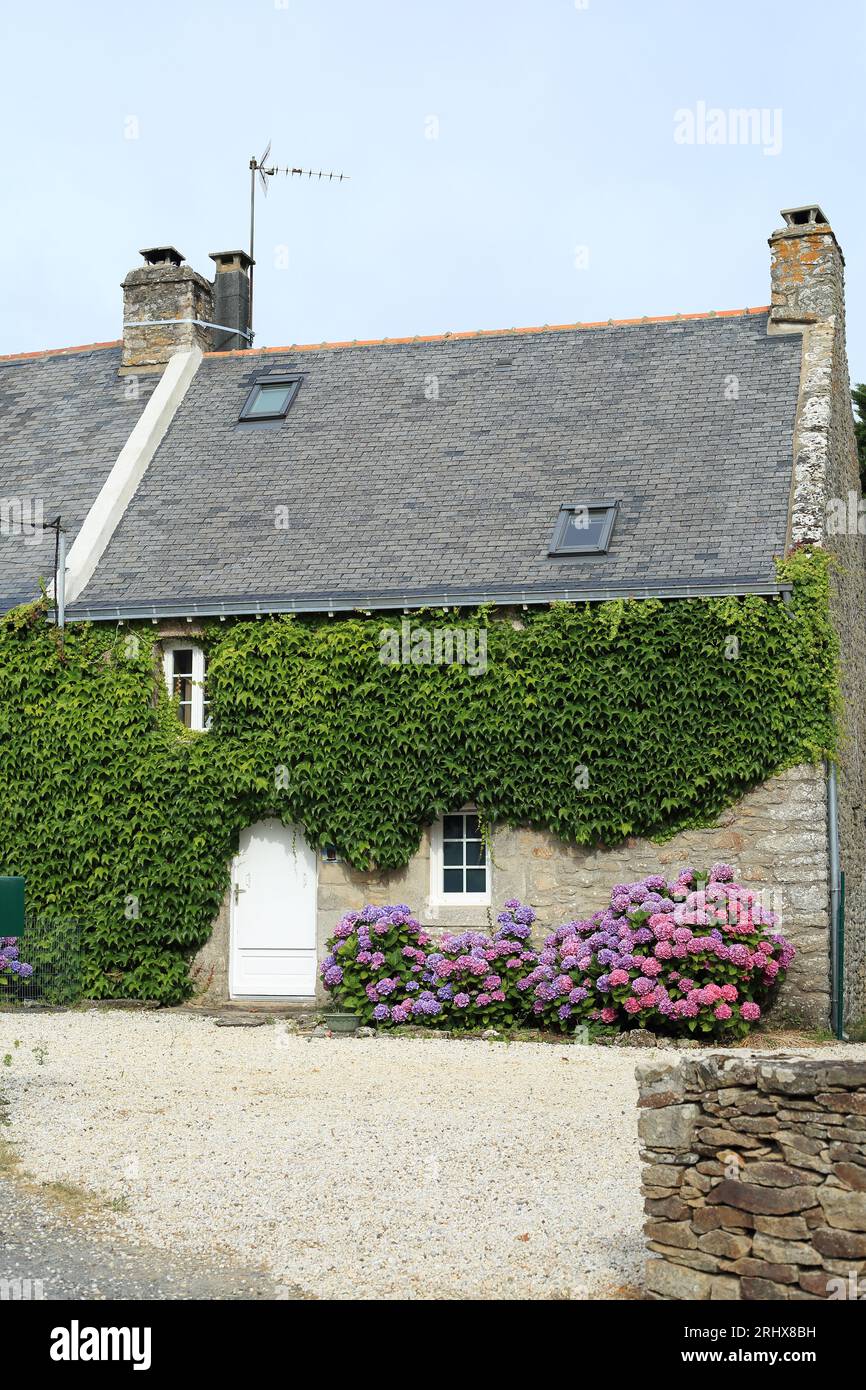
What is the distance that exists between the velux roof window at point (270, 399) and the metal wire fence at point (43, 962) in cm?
667

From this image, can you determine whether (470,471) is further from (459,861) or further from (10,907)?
(10,907)

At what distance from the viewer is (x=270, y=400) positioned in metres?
18.6

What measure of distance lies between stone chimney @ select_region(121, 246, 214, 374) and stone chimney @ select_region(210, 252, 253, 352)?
74 centimetres

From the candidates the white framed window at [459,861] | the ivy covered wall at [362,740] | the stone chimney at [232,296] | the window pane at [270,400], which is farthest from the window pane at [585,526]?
the stone chimney at [232,296]

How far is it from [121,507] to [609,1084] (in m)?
9.37

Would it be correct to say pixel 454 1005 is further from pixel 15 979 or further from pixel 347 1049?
pixel 15 979

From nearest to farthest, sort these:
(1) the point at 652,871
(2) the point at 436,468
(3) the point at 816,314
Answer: (1) the point at 652,871 < (2) the point at 436,468 < (3) the point at 816,314

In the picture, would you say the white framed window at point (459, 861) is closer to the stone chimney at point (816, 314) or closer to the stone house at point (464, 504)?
the stone house at point (464, 504)

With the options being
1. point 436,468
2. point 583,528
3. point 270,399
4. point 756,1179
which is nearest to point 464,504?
point 436,468

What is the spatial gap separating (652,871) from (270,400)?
26.6 feet

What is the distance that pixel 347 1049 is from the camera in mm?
12523

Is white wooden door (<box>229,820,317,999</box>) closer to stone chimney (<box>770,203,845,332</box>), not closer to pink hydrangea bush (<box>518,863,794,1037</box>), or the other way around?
pink hydrangea bush (<box>518,863,794,1037</box>)

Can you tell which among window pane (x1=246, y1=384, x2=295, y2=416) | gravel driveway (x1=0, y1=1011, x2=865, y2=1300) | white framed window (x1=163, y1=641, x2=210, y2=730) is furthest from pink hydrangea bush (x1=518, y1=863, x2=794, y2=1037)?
window pane (x1=246, y1=384, x2=295, y2=416)

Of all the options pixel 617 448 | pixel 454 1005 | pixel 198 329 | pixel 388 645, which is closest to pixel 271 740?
pixel 388 645
